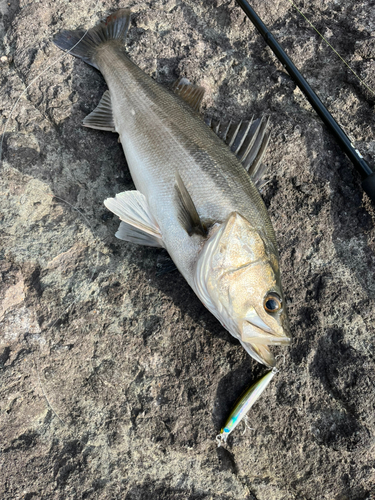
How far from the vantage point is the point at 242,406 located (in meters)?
2.34

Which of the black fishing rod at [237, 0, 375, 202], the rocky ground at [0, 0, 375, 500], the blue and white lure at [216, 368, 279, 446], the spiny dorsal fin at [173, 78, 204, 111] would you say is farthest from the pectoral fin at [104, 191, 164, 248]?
the black fishing rod at [237, 0, 375, 202]

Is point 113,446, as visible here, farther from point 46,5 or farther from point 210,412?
point 46,5

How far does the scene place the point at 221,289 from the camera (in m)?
2.20

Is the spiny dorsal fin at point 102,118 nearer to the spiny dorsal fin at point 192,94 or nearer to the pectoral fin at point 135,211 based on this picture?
the spiny dorsal fin at point 192,94

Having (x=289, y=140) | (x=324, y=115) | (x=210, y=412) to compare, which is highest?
(x=324, y=115)

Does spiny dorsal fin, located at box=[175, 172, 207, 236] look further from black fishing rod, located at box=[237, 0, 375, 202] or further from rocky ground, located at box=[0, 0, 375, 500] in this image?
black fishing rod, located at box=[237, 0, 375, 202]

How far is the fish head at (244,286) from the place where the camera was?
7.13 ft

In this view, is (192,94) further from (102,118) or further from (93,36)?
(93,36)

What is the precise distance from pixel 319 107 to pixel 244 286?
1758 mm

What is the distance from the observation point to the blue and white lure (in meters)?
2.32

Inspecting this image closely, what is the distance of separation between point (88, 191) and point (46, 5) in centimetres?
204

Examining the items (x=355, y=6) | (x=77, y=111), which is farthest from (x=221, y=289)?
(x=355, y=6)

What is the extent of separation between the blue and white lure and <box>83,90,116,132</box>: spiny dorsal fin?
224cm

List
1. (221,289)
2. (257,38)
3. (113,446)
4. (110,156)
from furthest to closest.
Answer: (257,38)
(110,156)
(113,446)
(221,289)
